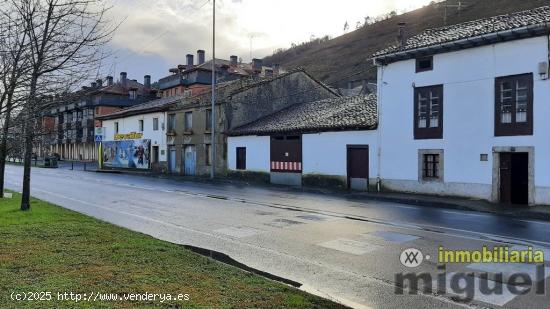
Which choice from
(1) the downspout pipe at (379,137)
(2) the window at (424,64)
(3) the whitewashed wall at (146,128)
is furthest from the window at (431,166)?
(3) the whitewashed wall at (146,128)

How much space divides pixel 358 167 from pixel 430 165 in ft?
Answer: 13.2

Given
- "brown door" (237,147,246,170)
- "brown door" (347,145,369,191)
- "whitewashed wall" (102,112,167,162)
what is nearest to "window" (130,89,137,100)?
"whitewashed wall" (102,112,167,162)

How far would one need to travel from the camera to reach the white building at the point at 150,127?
39906 millimetres

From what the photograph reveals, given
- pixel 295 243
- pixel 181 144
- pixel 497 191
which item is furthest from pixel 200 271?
pixel 181 144

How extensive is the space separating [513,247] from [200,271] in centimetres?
638

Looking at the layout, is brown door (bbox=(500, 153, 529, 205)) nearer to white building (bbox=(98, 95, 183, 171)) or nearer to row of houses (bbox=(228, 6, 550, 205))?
row of houses (bbox=(228, 6, 550, 205))

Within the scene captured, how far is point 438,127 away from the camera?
766 inches

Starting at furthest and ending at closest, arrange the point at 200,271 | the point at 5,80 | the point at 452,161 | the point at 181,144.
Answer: the point at 181,144 < the point at 452,161 < the point at 5,80 < the point at 200,271

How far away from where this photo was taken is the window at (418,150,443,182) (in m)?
19.3

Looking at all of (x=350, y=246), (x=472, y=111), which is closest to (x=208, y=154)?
(x=472, y=111)

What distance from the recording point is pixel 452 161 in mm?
18906

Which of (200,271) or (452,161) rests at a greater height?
(452,161)

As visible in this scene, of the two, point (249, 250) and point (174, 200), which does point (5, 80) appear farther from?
point (174, 200)

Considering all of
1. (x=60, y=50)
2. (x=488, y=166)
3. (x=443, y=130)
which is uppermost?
(x=60, y=50)
